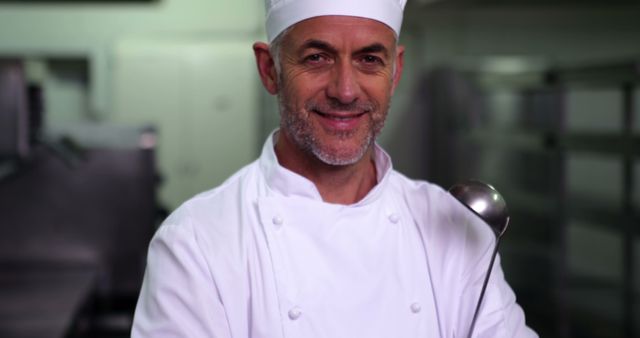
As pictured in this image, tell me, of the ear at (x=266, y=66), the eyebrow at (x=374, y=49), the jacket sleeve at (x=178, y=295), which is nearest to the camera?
the jacket sleeve at (x=178, y=295)

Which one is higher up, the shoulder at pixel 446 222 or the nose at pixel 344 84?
the nose at pixel 344 84

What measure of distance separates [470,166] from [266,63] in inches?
106

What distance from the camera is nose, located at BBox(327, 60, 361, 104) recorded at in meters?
1.07

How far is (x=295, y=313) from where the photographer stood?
1029 mm

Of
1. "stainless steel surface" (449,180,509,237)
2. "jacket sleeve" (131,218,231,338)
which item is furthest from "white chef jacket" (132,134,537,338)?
"stainless steel surface" (449,180,509,237)

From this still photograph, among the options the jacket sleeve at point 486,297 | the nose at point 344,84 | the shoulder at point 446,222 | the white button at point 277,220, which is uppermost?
the nose at point 344,84

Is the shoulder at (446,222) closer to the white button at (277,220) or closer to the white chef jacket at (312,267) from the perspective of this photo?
the white chef jacket at (312,267)

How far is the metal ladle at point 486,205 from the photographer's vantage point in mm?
1034

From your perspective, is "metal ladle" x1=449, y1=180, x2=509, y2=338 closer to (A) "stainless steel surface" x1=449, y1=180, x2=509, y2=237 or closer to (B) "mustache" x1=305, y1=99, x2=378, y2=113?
(A) "stainless steel surface" x1=449, y1=180, x2=509, y2=237

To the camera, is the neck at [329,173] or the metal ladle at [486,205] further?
the neck at [329,173]

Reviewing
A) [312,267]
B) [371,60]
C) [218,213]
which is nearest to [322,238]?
[312,267]

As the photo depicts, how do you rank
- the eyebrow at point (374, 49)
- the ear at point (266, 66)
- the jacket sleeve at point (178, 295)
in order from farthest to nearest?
the ear at point (266, 66) < the eyebrow at point (374, 49) < the jacket sleeve at point (178, 295)

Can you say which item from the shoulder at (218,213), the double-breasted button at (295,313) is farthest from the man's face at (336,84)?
the double-breasted button at (295,313)

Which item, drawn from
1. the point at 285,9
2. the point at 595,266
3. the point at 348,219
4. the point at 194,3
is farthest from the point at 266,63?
the point at 194,3
